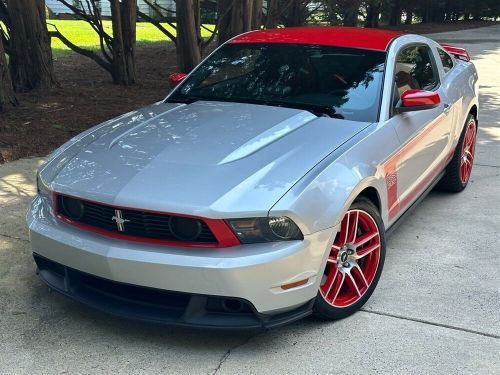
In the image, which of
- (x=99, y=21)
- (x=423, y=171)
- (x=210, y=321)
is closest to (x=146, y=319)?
(x=210, y=321)

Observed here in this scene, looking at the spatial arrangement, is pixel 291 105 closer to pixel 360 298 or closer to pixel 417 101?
pixel 417 101

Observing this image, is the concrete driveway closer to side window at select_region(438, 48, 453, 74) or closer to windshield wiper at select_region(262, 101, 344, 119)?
windshield wiper at select_region(262, 101, 344, 119)

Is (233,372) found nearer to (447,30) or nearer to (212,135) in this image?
(212,135)

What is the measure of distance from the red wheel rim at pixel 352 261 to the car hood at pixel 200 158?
44cm

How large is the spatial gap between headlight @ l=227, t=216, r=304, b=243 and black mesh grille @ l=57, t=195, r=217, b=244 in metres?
0.13

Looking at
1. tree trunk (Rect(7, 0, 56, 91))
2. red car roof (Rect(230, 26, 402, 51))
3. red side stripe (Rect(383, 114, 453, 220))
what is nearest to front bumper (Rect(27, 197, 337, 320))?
red side stripe (Rect(383, 114, 453, 220))

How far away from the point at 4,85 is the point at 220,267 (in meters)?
6.02

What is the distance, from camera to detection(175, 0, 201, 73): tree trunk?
10.2m

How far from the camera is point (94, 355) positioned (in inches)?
120

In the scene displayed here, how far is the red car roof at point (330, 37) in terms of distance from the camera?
14.6ft

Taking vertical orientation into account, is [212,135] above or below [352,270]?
above

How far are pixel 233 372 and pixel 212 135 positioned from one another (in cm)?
138

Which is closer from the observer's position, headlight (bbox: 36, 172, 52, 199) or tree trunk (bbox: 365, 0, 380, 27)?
headlight (bbox: 36, 172, 52, 199)

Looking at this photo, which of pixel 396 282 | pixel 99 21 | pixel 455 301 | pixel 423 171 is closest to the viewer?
pixel 455 301
